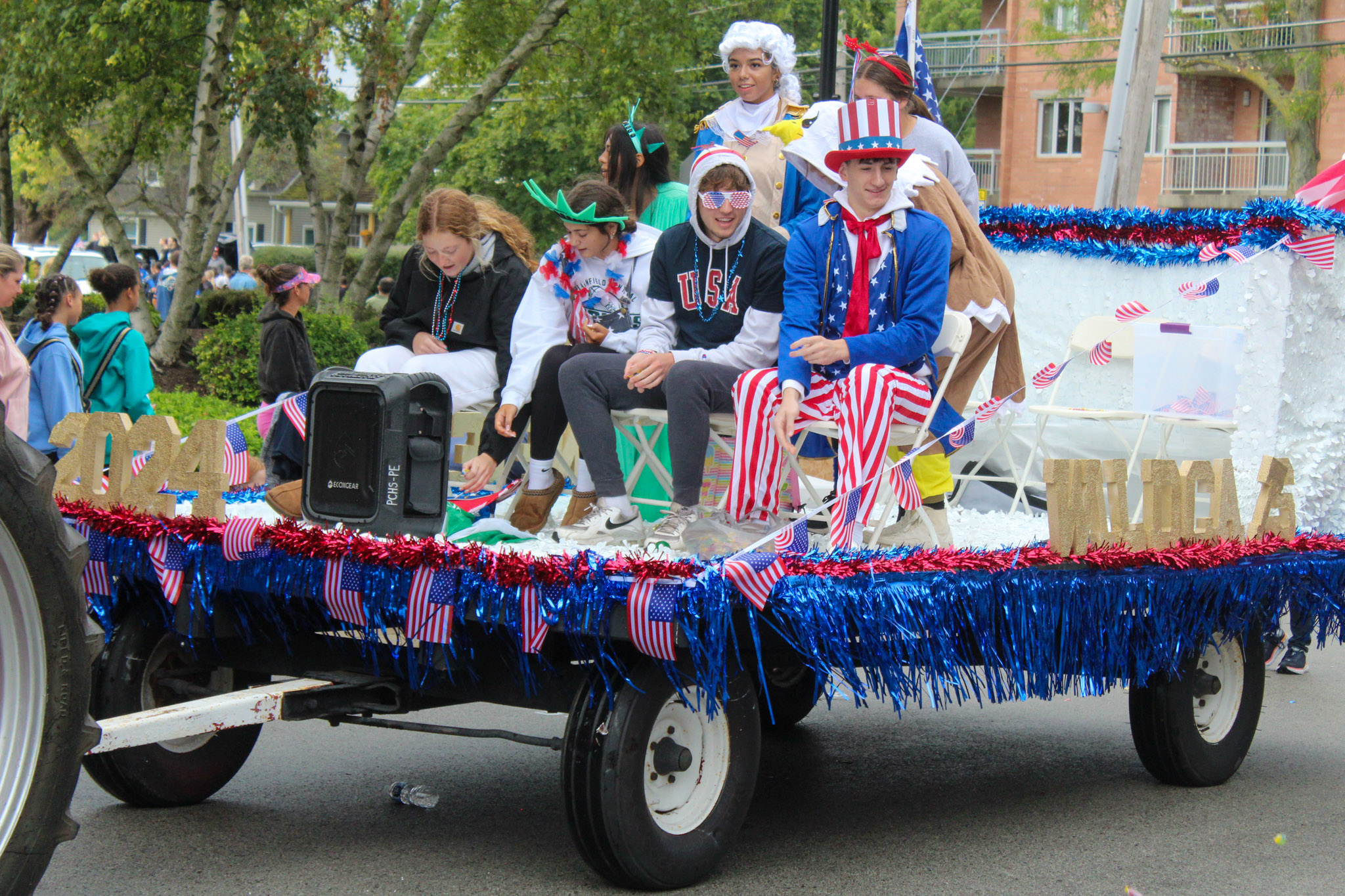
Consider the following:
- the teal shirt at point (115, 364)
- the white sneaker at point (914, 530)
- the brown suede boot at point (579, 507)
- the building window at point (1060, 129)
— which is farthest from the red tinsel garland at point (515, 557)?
the building window at point (1060, 129)

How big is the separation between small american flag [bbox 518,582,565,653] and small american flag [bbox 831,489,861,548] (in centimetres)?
87

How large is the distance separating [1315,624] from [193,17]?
1316 centimetres

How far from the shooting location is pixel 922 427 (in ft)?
15.2

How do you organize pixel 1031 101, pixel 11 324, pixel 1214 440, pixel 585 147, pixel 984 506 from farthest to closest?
pixel 1031 101 < pixel 585 147 < pixel 11 324 < pixel 1214 440 < pixel 984 506

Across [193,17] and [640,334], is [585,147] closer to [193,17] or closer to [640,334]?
[193,17]

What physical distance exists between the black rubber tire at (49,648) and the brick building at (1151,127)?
32198 millimetres

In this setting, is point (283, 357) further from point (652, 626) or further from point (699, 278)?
point (652, 626)

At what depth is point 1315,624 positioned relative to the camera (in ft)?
16.5

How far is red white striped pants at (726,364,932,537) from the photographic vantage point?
4309mm

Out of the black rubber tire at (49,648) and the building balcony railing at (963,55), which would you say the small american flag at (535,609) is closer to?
the black rubber tire at (49,648)

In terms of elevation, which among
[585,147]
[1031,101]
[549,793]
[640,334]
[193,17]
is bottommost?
[549,793]

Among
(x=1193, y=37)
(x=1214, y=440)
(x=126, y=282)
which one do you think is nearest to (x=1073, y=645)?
(x=1214, y=440)

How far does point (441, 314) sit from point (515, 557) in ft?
7.28

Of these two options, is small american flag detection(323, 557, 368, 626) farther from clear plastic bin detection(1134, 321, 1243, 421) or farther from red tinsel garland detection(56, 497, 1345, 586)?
clear plastic bin detection(1134, 321, 1243, 421)
